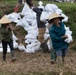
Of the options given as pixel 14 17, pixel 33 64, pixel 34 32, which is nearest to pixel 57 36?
pixel 33 64

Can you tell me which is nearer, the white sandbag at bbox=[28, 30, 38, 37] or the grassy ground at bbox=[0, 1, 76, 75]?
the grassy ground at bbox=[0, 1, 76, 75]

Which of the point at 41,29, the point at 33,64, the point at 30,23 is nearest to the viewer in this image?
the point at 33,64

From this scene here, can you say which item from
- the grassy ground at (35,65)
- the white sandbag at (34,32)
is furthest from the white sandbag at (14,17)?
the grassy ground at (35,65)

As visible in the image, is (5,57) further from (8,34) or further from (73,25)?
(73,25)

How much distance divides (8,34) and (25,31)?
2.45 meters

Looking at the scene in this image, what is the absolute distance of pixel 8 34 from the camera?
952 cm

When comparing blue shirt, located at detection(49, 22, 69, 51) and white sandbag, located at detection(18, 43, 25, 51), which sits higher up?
blue shirt, located at detection(49, 22, 69, 51)

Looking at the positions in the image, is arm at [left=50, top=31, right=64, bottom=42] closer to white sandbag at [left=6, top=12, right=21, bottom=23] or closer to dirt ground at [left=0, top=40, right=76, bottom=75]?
dirt ground at [left=0, top=40, right=76, bottom=75]

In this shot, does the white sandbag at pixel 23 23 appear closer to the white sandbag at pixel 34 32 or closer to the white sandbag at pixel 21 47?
the white sandbag at pixel 34 32

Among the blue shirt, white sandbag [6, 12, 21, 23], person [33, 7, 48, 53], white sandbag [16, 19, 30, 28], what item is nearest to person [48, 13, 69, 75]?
the blue shirt

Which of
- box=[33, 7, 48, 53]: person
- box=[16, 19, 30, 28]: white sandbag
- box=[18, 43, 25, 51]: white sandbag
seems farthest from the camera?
box=[16, 19, 30, 28]: white sandbag

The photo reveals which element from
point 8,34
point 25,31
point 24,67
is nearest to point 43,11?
point 25,31

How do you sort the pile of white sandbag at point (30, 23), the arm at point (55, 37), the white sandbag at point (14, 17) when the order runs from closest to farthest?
the arm at point (55, 37) → the pile of white sandbag at point (30, 23) → the white sandbag at point (14, 17)

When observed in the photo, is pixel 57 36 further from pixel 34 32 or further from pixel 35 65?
pixel 34 32
